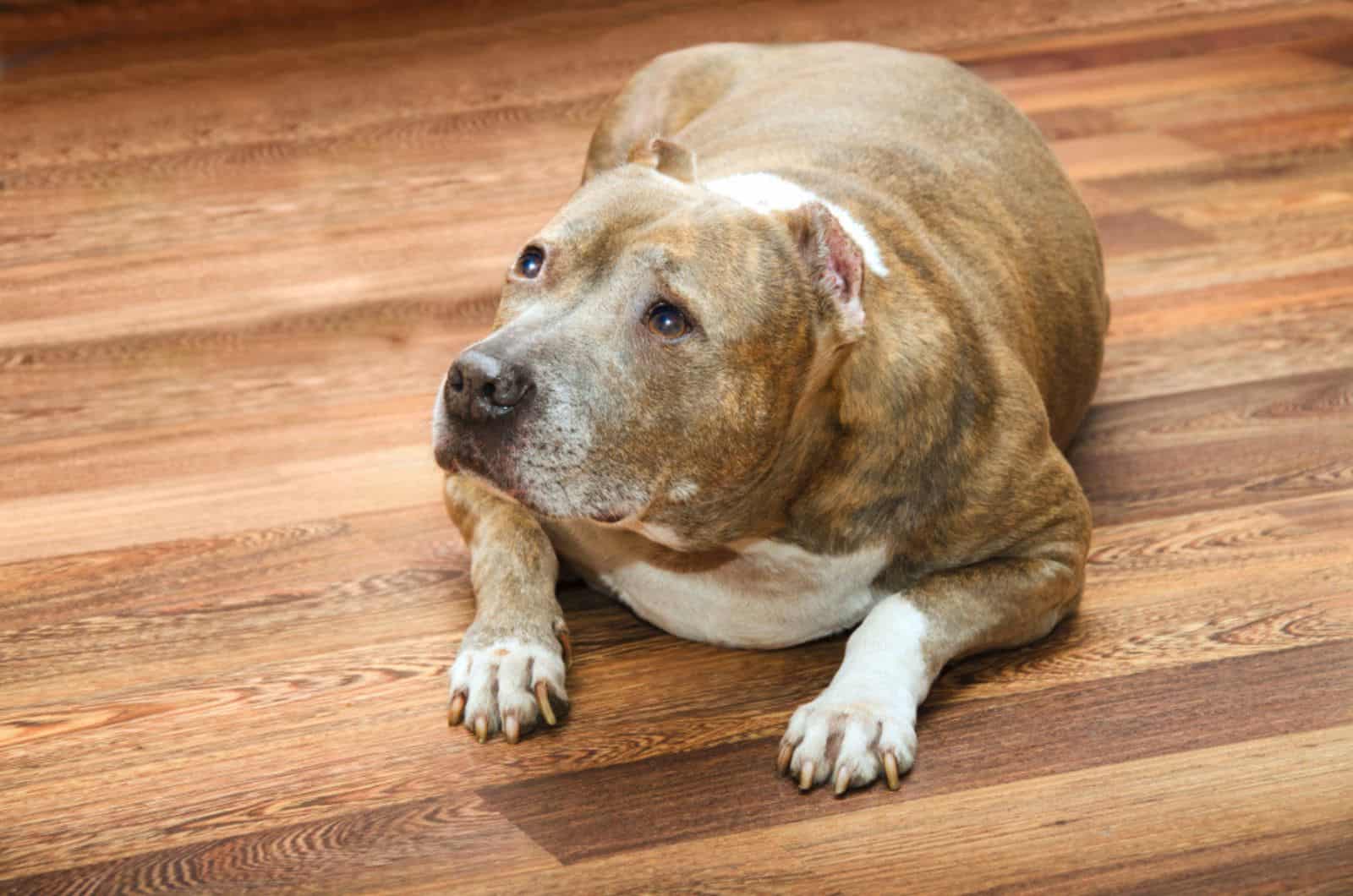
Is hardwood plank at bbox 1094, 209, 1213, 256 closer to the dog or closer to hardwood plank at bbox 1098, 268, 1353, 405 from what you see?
hardwood plank at bbox 1098, 268, 1353, 405

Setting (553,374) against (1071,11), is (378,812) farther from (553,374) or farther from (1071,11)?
(1071,11)

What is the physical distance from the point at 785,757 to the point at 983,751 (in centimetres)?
28

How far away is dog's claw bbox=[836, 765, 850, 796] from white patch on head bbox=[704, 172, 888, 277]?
71 cm

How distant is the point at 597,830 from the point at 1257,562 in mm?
1247

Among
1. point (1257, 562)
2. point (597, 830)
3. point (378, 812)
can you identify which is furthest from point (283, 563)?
point (1257, 562)

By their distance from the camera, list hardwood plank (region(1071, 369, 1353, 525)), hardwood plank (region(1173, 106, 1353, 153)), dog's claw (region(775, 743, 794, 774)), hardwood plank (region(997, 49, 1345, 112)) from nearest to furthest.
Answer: dog's claw (region(775, 743, 794, 774)) < hardwood plank (region(1071, 369, 1353, 525)) < hardwood plank (region(1173, 106, 1353, 153)) < hardwood plank (region(997, 49, 1345, 112))

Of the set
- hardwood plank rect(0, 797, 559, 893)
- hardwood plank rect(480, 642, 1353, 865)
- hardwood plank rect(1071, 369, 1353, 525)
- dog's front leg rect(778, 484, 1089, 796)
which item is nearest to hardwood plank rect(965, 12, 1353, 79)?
hardwood plank rect(1071, 369, 1353, 525)

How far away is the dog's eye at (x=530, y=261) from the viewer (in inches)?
91.2

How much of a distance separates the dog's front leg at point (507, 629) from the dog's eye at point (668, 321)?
35cm

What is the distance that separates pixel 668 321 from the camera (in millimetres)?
2197

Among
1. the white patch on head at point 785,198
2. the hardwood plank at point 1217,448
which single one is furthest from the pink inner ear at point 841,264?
the hardwood plank at point 1217,448

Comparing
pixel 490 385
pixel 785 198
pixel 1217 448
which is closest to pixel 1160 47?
pixel 1217 448

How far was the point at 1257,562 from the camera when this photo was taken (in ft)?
9.13

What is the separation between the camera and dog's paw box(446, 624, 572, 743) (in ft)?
7.82
